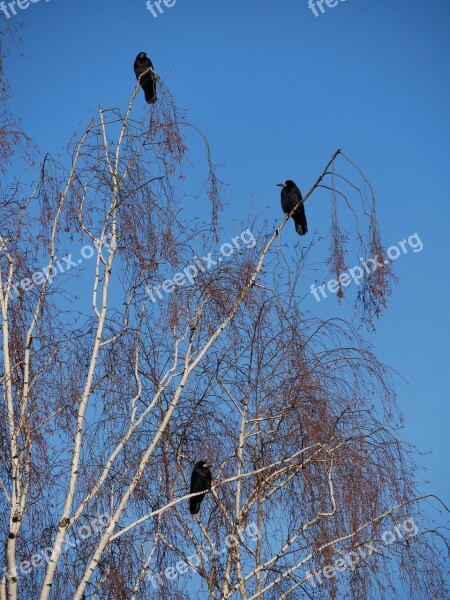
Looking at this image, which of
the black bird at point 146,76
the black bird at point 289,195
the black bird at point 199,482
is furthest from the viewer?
the black bird at point 289,195

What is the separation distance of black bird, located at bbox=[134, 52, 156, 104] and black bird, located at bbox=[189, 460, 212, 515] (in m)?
2.47

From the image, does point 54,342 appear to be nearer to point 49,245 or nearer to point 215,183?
point 49,245

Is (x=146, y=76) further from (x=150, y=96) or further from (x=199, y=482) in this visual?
(x=199, y=482)

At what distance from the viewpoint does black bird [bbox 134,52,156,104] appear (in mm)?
6717

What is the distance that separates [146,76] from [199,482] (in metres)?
2.78

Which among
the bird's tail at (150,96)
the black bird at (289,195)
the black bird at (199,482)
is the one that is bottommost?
the black bird at (199,482)

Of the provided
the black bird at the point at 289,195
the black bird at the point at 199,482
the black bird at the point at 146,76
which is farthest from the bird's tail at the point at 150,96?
the black bird at the point at 199,482

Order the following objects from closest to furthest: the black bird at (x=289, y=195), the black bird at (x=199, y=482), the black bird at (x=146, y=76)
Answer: the black bird at (x=199, y=482) → the black bird at (x=146, y=76) → the black bird at (x=289, y=195)

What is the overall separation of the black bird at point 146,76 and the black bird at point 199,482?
247 cm

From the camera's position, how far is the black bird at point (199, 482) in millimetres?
6168

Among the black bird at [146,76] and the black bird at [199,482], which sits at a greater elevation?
the black bird at [146,76]

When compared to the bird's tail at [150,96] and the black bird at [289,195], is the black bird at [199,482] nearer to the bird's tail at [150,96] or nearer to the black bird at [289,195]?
the bird's tail at [150,96]

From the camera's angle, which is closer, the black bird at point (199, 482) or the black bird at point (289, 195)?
the black bird at point (199, 482)

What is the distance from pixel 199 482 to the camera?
6.20 metres
